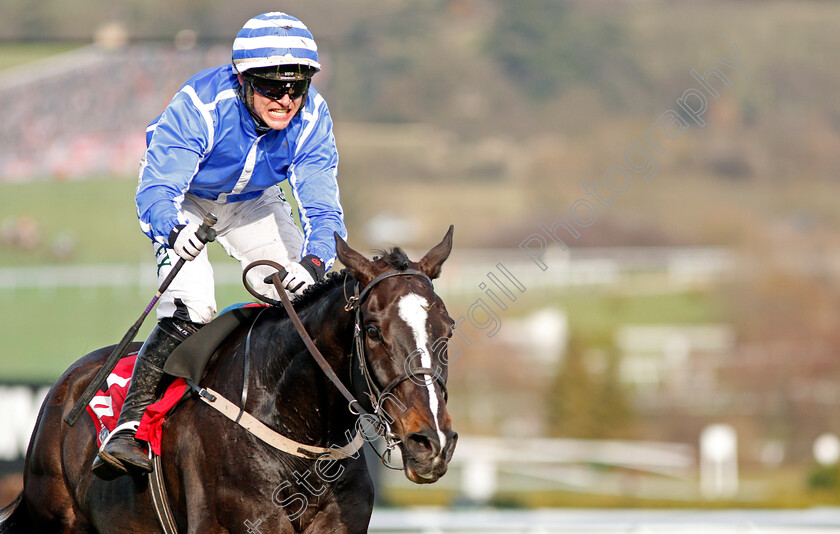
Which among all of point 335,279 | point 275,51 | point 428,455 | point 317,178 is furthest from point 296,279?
point 428,455

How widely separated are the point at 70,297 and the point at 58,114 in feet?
6.37

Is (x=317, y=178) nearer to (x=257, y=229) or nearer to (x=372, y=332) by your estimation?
(x=257, y=229)

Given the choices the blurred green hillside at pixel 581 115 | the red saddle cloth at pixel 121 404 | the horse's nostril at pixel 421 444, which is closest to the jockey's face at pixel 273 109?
the red saddle cloth at pixel 121 404

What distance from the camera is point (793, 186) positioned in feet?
165

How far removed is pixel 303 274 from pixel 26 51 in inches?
350

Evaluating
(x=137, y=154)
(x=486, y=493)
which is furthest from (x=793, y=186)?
(x=137, y=154)

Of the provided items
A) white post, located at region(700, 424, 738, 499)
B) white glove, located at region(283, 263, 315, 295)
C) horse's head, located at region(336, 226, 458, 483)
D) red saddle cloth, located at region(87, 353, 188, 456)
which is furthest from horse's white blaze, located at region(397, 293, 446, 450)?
white post, located at region(700, 424, 738, 499)

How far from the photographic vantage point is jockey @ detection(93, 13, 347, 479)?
11.9 feet

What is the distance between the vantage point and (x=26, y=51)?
11.3 metres

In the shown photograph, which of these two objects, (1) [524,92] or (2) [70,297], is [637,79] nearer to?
(1) [524,92]

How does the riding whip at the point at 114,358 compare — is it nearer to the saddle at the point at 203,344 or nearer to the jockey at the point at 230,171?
the jockey at the point at 230,171

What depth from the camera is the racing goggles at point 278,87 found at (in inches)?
145

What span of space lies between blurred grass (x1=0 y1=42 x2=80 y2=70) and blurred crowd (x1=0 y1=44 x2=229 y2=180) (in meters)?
0.10

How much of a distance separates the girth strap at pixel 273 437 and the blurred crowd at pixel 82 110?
7.98 metres
